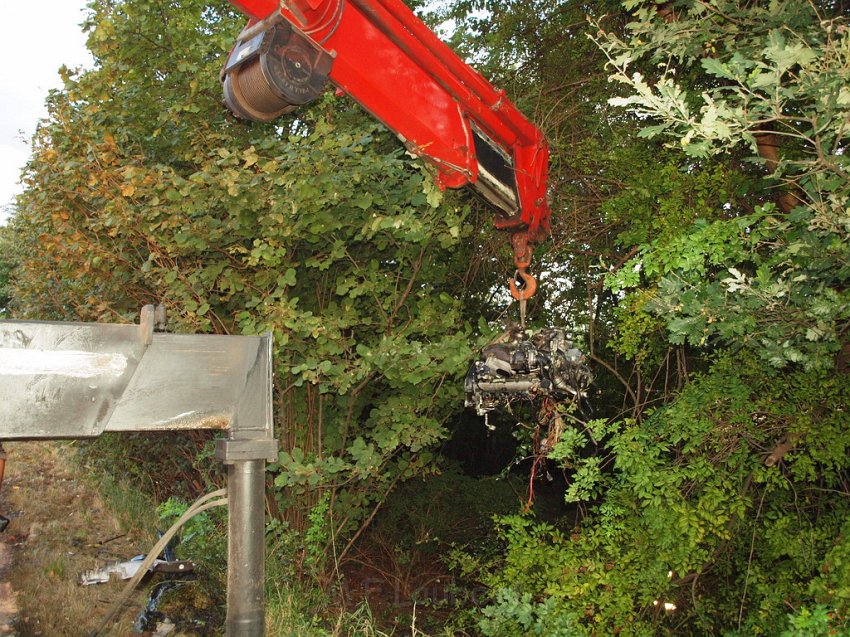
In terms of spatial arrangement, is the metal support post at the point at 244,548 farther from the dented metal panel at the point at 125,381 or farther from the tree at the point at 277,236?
the tree at the point at 277,236

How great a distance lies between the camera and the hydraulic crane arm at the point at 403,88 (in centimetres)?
275

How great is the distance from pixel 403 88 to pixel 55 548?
18.3 feet

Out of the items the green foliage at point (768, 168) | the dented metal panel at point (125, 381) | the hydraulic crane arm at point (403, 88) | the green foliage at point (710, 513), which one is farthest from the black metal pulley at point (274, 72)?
the green foliage at point (710, 513)

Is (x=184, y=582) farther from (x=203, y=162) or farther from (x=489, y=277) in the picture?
(x=489, y=277)

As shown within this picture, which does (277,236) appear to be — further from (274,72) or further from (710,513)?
(710,513)

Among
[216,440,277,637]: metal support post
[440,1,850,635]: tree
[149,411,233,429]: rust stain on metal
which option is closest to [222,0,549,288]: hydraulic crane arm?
[440,1,850,635]: tree

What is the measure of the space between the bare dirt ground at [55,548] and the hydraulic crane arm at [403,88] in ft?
12.1

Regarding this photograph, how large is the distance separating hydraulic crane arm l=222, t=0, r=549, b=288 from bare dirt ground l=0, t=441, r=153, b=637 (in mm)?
3680

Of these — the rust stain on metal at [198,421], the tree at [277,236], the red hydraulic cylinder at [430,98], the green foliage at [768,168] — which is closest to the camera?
the green foliage at [768,168]

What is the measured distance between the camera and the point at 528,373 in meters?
3.49

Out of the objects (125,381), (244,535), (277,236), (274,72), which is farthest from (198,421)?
(277,236)

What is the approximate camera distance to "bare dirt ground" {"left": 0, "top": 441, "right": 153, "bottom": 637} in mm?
4750

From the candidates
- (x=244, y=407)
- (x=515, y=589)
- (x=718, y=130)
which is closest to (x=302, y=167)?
(x=244, y=407)

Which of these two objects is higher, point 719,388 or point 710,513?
point 719,388
